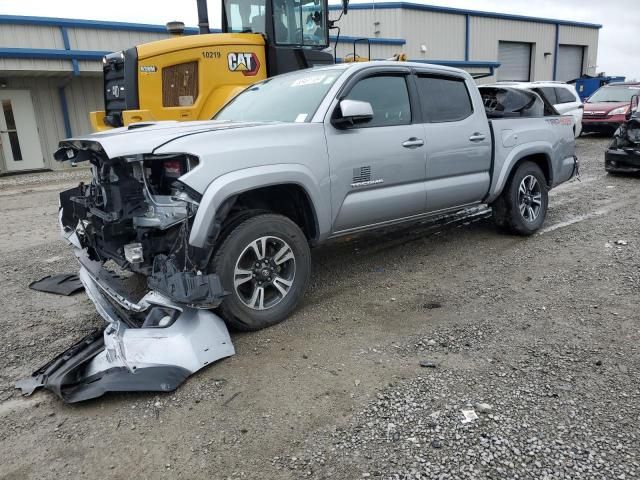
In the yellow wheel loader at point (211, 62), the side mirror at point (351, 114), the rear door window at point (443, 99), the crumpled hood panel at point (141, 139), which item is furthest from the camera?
the yellow wheel loader at point (211, 62)

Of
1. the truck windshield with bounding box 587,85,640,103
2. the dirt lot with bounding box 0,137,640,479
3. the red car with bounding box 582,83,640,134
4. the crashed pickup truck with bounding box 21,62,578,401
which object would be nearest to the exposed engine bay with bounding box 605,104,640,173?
the dirt lot with bounding box 0,137,640,479

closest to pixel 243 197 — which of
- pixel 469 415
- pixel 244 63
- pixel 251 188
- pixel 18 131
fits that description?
pixel 251 188

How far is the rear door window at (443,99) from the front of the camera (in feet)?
17.0

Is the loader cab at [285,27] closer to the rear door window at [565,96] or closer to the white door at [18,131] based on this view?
the rear door window at [565,96]

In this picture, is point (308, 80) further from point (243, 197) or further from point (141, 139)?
point (141, 139)

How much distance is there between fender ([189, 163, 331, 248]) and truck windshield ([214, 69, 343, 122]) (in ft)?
2.01

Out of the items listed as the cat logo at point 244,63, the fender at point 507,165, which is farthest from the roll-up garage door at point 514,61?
the fender at point 507,165

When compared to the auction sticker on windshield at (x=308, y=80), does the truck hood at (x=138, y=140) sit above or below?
below

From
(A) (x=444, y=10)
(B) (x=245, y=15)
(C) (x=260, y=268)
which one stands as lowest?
(C) (x=260, y=268)

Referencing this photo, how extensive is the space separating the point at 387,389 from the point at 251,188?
167cm

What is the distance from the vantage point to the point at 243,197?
409 centimetres

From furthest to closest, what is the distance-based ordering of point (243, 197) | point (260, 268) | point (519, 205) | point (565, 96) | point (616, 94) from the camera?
1. point (616, 94)
2. point (565, 96)
3. point (519, 205)
4. point (243, 197)
5. point (260, 268)

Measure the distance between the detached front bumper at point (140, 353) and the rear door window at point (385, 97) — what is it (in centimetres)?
229

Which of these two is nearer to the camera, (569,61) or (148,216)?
(148,216)
